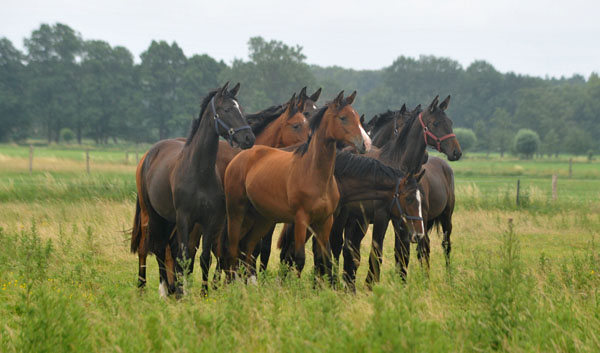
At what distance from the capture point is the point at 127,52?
74.8 m

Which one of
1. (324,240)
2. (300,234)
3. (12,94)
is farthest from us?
(12,94)

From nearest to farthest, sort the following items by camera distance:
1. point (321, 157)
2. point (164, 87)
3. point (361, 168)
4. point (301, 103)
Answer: point (321, 157) → point (361, 168) → point (301, 103) → point (164, 87)

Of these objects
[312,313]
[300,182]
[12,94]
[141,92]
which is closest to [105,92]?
[141,92]

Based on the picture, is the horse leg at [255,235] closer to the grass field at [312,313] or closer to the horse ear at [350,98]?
the grass field at [312,313]

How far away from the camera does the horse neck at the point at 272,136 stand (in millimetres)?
8695

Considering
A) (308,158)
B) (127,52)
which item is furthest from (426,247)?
(127,52)

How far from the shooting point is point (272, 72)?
2955 inches

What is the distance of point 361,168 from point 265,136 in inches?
84.3

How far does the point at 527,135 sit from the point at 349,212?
62.2 metres

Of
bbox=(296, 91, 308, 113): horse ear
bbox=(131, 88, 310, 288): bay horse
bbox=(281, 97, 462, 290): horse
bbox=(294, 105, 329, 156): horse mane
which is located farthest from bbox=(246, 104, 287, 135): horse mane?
bbox=(294, 105, 329, 156): horse mane

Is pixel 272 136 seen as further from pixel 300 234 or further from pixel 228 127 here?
pixel 300 234

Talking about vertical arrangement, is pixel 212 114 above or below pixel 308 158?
above

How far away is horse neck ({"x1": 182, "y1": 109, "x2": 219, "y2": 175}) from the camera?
6.84 metres

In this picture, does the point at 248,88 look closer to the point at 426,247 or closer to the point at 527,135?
the point at 527,135
